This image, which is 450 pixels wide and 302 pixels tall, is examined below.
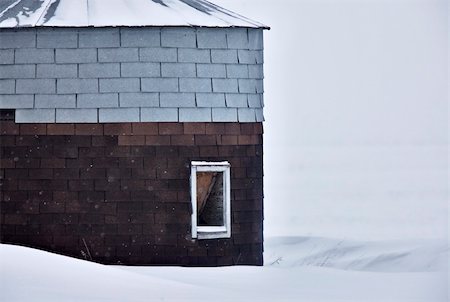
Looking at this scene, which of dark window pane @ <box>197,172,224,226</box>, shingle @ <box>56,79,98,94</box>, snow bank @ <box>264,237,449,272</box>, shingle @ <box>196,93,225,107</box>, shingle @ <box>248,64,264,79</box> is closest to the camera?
shingle @ <box>56,79,98,94</box>

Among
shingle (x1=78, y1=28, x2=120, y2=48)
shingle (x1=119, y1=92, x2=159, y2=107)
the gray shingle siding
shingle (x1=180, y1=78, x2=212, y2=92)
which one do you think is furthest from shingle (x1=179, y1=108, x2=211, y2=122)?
shingle (x1=78, y1=28, x2=120, y2=48)

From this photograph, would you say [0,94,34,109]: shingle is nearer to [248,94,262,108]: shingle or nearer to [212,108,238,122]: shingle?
[212,108,238,122]: shingle

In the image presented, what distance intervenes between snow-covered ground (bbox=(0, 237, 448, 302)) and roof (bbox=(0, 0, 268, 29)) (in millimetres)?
3435

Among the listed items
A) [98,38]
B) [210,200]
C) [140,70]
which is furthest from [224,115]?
[98,38]

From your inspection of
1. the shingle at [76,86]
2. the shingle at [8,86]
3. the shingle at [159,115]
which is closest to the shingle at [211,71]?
the shingle at [159,115]

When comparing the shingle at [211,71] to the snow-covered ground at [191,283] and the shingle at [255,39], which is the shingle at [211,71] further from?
the snow-covered ground at [191,283]

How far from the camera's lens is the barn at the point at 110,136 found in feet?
45.7

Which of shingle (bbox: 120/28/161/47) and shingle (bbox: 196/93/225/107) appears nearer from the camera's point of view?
shingle (bbox: 120/28/161/47)

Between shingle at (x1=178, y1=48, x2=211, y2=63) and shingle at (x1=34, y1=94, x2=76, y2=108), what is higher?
shingle at (x1=178, y1=48, x2=211, y2=63)

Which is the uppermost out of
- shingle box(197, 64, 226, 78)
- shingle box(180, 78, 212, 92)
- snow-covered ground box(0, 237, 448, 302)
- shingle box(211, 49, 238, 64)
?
shingle box(211, 49, 238, 64)

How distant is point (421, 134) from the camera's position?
64.2 m

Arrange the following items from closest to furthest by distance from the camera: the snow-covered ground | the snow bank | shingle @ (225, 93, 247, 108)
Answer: the snow-covered ground, shingle @ (225, 93, 247, 108), the snow bank

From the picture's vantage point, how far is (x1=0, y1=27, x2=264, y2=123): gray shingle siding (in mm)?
13914

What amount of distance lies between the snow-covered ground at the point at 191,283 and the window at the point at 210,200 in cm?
A: 93
